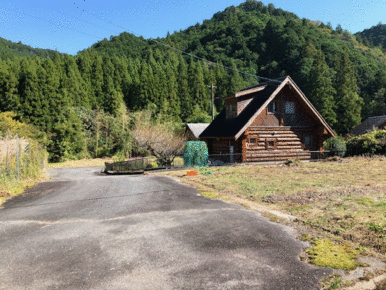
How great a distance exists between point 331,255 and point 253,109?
20601mm

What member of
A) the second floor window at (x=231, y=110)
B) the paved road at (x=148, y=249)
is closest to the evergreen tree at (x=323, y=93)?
the second floor window at (x=231, y=110)

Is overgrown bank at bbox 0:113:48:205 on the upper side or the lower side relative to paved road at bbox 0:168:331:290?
upper

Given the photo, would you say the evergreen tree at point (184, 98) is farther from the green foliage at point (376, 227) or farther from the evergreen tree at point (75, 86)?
the green foliage at point (376, 227)

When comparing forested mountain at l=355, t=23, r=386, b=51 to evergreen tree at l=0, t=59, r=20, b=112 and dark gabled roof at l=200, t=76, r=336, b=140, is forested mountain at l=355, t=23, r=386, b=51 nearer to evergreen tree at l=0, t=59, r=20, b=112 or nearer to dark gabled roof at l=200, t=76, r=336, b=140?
dark gabled roof at l=200, t=76, r=336, b=140

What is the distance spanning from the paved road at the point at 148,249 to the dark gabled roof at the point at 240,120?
1604cm

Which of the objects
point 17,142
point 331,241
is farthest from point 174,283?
point 17,142

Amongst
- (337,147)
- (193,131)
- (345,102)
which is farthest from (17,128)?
(345,102)

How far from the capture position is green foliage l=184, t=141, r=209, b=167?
22.9m

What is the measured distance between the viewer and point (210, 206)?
29.2 feet

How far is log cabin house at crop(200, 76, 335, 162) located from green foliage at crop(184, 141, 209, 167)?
2.89 meters

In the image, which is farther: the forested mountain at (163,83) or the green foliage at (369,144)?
the forested mountain at (163,83)

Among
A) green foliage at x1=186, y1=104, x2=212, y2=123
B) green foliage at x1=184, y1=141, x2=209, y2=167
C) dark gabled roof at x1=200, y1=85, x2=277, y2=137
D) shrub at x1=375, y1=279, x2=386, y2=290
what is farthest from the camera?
green foliage at x1=186, y1=104, x2=212, y2=123

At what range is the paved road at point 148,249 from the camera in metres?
4.23

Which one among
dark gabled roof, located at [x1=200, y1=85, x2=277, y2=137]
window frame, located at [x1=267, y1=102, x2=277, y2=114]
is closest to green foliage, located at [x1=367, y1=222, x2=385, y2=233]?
dark gabled roof, located at [x1=200, y1=85, x2=277, y2=137]
